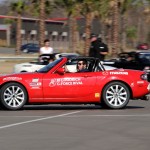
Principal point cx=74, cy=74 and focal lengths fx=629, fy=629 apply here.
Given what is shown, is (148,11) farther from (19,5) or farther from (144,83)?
(144,83)

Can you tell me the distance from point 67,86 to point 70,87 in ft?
0.25

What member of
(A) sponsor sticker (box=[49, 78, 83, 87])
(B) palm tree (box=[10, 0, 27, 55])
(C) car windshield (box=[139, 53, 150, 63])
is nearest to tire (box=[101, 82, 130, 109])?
(A) sponsor sticker (box=[49, 78, 83, 87])

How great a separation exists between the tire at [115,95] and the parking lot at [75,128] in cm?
21

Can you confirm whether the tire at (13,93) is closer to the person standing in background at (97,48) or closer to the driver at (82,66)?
the driver at (82,66)

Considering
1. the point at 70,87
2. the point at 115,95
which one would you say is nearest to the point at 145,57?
the point at 115,95

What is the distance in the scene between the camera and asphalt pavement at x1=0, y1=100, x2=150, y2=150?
9445mm

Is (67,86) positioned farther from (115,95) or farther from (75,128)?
(75,128)

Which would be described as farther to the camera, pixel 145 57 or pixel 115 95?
pixel 145 57

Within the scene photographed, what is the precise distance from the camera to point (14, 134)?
34.8 ft

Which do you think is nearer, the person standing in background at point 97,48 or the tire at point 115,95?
the tire at point 115,95

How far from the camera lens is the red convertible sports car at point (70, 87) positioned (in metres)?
14.8

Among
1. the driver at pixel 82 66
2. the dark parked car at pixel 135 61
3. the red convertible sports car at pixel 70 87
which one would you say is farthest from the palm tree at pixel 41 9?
the red convertible sports car at pixel 70 87

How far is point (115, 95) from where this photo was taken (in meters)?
15.0

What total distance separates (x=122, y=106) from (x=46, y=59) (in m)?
9.69
